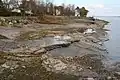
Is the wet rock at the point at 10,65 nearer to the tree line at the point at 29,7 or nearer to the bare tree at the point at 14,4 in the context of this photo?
the tree line at the point at 29,7

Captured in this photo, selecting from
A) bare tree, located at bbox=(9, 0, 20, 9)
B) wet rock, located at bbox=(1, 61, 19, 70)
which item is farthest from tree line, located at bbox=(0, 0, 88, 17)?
wet rock, located at bbox=(1, 61, 19, 70)

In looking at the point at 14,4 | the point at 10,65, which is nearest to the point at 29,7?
the point at 14,4

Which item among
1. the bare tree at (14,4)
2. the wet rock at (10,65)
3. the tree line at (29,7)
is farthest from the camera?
the bare tree at (14,4)

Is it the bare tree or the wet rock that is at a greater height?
the bare tree

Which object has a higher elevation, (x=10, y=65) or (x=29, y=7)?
(x=29, y=7)

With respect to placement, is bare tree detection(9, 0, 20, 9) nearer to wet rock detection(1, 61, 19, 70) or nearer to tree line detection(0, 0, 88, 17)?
tree line detection(0, 0, 88, 17)

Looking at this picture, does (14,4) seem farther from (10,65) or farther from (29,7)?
(10,65)

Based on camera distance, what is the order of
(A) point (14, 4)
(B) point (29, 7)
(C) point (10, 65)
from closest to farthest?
(C) point (10, 65)
(B) point (29, 7)
(A) point (14, 4)

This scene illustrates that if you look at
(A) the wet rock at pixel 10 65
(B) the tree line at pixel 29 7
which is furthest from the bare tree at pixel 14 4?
(A) the wet rock at pixel 10 65

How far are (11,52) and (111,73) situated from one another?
7366 mm

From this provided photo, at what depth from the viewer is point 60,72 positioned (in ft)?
41.4

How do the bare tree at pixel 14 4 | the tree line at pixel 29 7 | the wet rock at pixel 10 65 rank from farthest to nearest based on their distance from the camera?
the bare tree at pixel 14 4 → the tree line at pixel 29 7 → the wet rock at pixel 10 65

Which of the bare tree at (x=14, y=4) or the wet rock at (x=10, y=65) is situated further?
the bare tree at (x=14, y=4)

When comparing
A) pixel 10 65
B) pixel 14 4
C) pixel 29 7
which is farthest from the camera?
pixel 14 4
